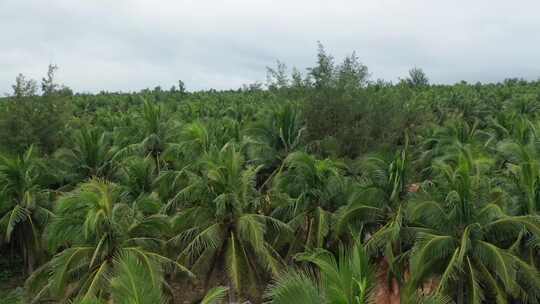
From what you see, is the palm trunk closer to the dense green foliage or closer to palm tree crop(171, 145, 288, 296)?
the dense green foliage

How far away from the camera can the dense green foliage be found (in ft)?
48.2

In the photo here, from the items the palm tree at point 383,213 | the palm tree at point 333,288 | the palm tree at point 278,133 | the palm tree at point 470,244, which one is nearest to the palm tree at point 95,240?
the palm tree at point 383,213

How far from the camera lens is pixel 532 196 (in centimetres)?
1578

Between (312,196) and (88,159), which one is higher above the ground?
(88,159)

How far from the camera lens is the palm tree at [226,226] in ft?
58.0

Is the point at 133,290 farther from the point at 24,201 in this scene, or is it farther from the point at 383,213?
the point at 24,201

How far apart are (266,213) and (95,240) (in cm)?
644

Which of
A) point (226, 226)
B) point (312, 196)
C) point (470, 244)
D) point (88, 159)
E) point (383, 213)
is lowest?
point (226, 226)

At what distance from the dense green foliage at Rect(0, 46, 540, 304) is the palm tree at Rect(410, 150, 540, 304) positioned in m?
0.05

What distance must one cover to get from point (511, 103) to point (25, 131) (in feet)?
116

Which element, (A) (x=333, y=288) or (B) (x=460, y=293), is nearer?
(A) (x=333, y=288)

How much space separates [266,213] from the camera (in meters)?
20.2

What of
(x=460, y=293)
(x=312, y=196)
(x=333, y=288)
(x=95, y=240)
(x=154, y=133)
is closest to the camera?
(x=333, y=288)

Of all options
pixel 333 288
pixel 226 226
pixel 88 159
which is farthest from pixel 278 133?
pixel 333 288
